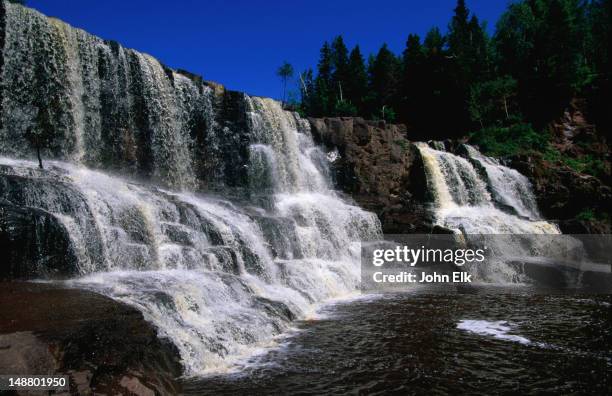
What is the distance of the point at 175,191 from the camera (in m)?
19.9

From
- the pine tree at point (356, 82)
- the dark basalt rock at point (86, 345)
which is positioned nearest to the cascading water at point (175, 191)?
the dark basalt rock at point (86, 345)

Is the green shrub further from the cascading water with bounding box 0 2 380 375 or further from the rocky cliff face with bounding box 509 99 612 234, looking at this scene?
the cascading water with bounding box 0 2 380 375

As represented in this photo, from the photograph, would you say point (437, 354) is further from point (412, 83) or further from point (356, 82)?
point (356, 82)

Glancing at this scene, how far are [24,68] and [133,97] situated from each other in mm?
4288

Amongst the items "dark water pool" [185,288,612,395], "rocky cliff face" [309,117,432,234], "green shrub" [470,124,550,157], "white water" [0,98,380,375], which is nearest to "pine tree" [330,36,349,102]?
"green shrub" [470,124,550,157]

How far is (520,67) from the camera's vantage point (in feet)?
149

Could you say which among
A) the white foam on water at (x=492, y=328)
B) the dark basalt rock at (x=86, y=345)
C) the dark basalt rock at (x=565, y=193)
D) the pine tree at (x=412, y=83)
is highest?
the pine tree at (x=412, y=83)

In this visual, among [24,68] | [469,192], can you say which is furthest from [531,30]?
[24,68]

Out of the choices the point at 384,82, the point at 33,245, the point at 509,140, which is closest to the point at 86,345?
the point at 33,245

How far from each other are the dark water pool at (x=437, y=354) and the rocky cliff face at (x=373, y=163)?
1269 cm

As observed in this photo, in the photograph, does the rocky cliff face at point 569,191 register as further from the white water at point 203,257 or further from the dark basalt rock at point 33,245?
the dark basalt rock at point 33,245

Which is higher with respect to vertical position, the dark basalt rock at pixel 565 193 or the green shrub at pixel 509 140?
the green shrub at pixel 509 140

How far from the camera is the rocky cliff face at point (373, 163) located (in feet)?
82.8

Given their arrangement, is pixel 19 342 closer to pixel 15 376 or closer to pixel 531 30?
pixel 15 376
